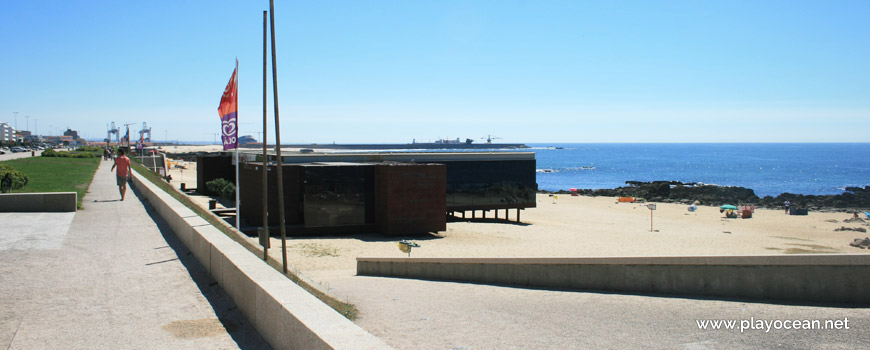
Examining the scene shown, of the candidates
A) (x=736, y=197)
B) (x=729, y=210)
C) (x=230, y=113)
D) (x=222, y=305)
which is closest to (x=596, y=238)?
(x=230, y=113)

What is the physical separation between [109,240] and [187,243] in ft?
6.55

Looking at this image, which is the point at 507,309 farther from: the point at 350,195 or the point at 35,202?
the point at 350,195

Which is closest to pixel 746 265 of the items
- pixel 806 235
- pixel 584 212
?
pixel 806 235

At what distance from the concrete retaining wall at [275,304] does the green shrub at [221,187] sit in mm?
20182

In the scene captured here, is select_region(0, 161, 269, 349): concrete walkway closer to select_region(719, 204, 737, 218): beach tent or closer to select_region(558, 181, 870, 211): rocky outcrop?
select_region(719, 204, 737, 218): beach tent

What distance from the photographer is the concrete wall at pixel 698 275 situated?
9.41 metres

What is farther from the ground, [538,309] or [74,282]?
[74,282]

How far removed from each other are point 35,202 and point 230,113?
5485mm

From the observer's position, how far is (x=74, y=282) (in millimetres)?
7898

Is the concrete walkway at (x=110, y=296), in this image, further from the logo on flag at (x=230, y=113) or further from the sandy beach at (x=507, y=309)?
the logo on flag at (x=230, y=113)

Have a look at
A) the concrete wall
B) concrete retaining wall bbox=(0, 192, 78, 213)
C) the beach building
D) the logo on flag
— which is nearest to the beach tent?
the beach building

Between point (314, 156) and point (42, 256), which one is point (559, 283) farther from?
point (314, 156)

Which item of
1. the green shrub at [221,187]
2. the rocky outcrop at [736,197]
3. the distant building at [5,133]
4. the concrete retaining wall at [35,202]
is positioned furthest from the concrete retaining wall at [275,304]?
the distant building at [5,133]

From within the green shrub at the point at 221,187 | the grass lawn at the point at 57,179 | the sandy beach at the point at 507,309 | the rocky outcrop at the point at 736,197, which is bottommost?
the rocky outcrop at the point at 736,197
